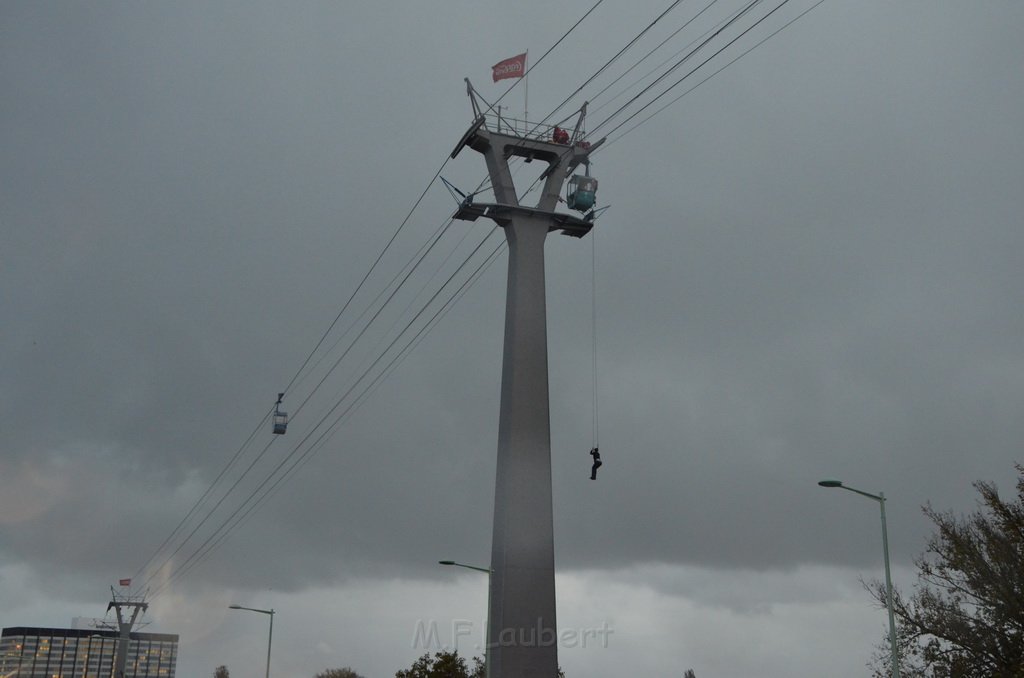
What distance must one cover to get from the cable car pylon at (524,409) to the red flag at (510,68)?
673 cm

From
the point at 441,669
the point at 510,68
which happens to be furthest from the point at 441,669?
the point at 510,68

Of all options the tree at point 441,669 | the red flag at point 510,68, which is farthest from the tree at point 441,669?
the red flag at point 510,68

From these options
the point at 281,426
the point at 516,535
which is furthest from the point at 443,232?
the point at 281,426

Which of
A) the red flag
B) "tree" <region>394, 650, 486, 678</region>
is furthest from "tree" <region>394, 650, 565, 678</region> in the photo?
the red flag

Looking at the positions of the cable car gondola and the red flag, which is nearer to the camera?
the red flag

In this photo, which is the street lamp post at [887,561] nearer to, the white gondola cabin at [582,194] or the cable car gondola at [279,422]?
the white gondola cabin at [582,194]

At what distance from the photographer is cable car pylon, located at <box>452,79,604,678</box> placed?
4816 centimetres

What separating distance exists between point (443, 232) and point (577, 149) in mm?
8558

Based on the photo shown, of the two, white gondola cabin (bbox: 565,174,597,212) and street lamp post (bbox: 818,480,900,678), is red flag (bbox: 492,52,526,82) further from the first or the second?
street lamp post (bbox: 818,480,900,678)

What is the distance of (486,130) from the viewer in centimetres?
5603

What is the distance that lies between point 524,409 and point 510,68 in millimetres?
15705

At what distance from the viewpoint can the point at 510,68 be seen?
4875cm

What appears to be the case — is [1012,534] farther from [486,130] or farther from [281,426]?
[281,426]

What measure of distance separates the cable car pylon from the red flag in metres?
6.73
